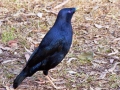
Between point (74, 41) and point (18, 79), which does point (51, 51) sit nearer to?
point (18, 79)

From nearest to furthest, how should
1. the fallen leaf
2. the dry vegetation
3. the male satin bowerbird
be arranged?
the male satin bowerbird < the dry vegetation < the fallen leaf

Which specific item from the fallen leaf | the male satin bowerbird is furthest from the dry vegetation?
the male satin bowerbird

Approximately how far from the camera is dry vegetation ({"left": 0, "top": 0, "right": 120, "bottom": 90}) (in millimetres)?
5598

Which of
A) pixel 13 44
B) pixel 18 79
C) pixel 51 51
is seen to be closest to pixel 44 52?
pixel 51 51

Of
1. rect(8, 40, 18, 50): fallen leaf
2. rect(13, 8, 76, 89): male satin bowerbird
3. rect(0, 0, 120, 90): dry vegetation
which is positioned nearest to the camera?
rect(13, 8, 76, 89): male satin bowerbird

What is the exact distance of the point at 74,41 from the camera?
22.0 feet

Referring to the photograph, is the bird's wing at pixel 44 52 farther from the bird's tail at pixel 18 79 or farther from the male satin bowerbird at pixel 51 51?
the bird's tail at pixel 18 79

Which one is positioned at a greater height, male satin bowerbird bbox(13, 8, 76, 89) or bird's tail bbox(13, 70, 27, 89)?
male satin bowerbird bbox(13, 8, 76, 89)

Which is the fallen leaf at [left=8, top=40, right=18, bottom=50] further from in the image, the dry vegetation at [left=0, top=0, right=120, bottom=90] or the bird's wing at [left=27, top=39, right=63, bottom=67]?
the bird's wing at [left=27, top=39, right=63, bottom=67]

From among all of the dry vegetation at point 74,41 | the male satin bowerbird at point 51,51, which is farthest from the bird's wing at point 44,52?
the dry vegetation at point 74,41

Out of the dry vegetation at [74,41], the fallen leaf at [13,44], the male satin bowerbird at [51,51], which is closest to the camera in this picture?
the male satin bowerbird at [51,51]

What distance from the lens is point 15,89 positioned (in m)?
5.34

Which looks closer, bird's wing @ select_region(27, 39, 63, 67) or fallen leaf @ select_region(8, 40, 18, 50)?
bird's wing @ select_region(27, 39, 63, 67)

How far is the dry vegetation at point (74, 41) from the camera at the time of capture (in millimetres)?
5598
